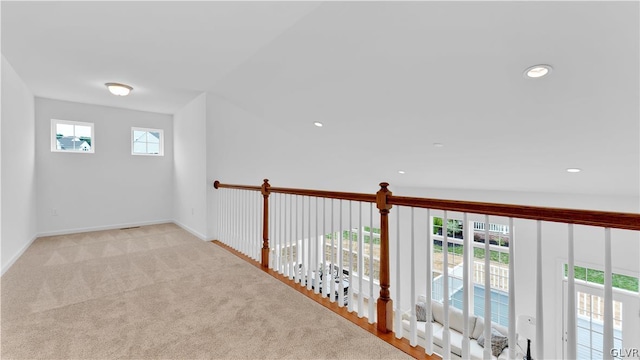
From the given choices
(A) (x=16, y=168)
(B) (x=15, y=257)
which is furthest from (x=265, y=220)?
(A) (x=16, y=168)

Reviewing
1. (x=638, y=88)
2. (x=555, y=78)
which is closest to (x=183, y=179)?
(x=555, y=78)

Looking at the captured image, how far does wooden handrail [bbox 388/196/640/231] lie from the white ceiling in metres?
1.40

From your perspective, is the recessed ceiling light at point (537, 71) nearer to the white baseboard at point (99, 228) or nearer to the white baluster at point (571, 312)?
the white baluster at point (571, 312)

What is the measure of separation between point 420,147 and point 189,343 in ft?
12.1

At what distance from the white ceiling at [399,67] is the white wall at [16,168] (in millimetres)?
286

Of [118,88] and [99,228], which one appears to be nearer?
[118,88]

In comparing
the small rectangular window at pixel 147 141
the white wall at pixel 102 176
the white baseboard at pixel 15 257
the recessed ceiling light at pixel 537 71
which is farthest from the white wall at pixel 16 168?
the recessed ceiling light at pixel 537 71

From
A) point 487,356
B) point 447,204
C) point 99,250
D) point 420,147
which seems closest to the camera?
point 487,356

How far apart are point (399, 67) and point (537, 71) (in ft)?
3.54

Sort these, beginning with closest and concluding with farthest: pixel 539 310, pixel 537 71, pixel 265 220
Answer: pixel 539 310
pixel 537 71
pixel 265 220

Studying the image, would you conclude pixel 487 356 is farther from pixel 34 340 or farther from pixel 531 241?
pixel 531 241

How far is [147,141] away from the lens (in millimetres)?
5637

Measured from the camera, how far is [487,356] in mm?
1391

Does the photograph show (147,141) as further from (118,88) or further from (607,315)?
(607,315)
